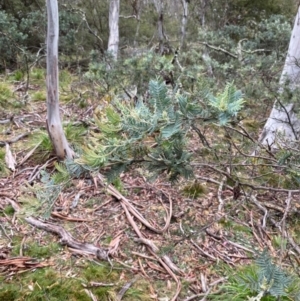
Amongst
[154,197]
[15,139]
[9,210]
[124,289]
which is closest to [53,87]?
[15,139]

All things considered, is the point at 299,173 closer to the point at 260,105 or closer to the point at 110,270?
the point at 110,270

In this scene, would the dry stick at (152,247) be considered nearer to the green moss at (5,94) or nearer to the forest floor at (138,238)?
the forest floor at (138,238)

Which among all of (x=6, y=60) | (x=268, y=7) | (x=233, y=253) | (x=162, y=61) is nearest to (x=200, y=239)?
(x=233, y=253)

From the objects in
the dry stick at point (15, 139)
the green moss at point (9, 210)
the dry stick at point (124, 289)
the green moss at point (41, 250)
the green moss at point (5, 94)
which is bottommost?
the green moss at point (9, 210)

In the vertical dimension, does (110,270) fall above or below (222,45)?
below

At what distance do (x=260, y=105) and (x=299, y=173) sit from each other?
356 cm

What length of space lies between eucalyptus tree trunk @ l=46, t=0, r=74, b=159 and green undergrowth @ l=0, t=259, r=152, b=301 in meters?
1.04

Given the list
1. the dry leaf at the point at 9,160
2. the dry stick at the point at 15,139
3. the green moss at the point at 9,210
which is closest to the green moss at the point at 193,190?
the green moss at the point at 9,210

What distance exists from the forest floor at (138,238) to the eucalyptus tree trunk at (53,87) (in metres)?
0.22

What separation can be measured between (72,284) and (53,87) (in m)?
1.87

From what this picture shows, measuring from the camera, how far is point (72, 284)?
7.37ft

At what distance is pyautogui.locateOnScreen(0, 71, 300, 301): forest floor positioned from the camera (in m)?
2.26

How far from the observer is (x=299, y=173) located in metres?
1.58

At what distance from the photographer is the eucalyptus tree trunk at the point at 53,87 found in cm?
313
